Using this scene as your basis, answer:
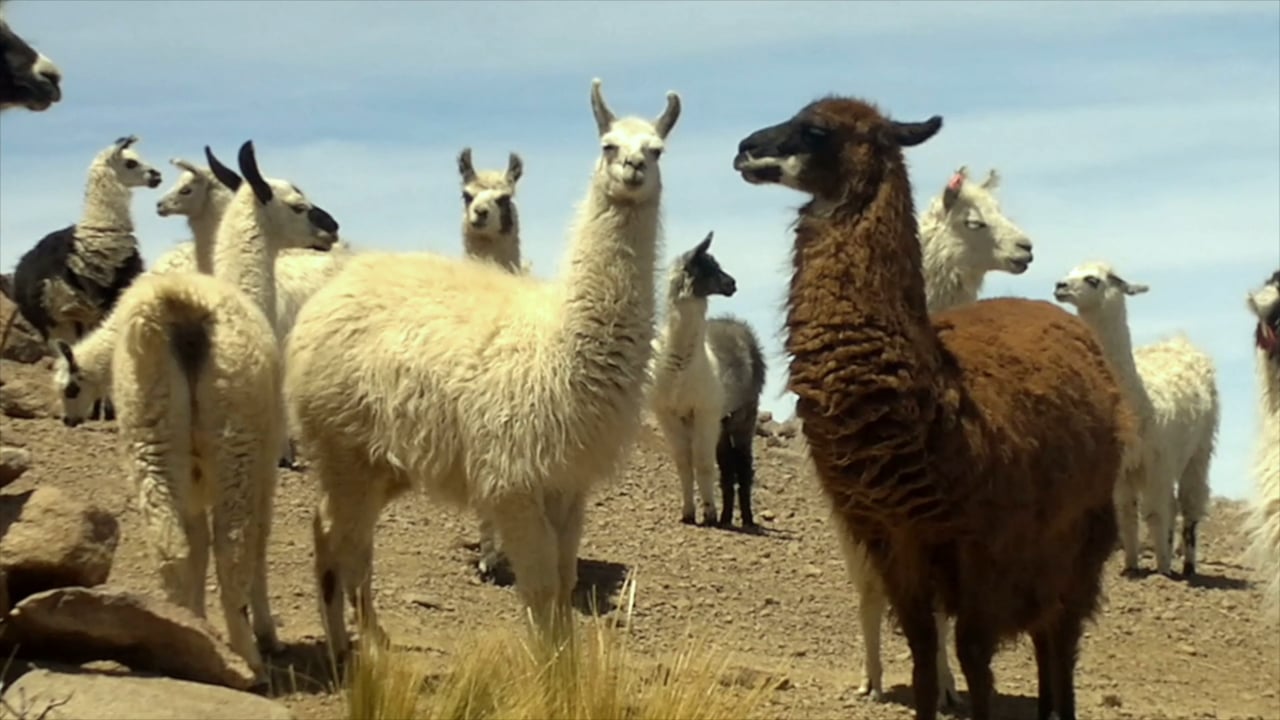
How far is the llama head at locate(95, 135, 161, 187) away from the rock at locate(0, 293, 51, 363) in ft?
4.84

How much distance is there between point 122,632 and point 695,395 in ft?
29.2

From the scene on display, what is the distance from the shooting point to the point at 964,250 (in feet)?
36.0

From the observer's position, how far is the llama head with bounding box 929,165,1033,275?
1098cm

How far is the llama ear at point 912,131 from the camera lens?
767cm

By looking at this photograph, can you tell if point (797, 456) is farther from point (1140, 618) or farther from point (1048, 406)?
Result: point (1048, 406)

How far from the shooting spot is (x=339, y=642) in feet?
27.9

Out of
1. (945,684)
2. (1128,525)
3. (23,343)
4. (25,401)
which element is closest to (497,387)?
(945,684)

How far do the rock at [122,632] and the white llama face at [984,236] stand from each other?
546cm

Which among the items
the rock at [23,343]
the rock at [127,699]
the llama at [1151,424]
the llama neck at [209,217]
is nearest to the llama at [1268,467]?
the llama at [1151,424]

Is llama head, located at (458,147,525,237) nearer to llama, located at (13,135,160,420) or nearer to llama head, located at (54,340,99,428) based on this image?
llama head, located at (54,340,99,428)

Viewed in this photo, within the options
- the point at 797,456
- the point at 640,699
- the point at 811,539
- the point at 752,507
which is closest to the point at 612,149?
the point at 640,699

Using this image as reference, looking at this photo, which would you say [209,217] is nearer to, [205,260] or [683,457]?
[205,260]

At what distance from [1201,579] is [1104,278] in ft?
7.69

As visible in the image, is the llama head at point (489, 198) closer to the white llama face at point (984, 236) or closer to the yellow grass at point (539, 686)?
the white llama face at point (984, 236)
